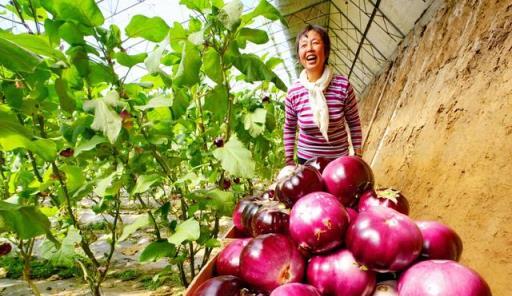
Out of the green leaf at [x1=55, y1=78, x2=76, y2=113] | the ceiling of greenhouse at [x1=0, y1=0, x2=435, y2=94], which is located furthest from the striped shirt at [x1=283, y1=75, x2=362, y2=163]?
the ceiling of greenhouse at [x1=0, y1=0, x2=435, y2=94]

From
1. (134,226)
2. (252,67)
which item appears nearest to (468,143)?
(252,67)

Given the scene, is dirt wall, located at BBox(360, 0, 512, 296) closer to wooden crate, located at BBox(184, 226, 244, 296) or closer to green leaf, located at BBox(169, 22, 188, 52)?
wooden crate, located at BBox(184, 226, 244, 296)

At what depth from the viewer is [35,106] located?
1241 mm

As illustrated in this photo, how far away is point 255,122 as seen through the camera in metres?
2.14

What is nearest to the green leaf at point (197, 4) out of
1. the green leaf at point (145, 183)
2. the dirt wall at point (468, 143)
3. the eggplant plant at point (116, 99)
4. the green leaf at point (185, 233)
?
the eggplant plant at point (116, 99)

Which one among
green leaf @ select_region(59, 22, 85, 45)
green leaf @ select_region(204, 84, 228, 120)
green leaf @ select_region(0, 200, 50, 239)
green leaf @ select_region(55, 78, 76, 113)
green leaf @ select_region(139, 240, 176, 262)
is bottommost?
green leaf @ select_region(139, 240, 176, 262)

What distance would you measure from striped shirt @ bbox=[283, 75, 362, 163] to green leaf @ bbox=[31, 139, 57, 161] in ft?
4.14

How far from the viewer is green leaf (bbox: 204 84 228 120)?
1467 millimetres

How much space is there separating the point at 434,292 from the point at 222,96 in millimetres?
1089

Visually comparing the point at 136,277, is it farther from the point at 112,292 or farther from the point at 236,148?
the point at 236,148

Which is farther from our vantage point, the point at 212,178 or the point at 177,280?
the point at 177,280

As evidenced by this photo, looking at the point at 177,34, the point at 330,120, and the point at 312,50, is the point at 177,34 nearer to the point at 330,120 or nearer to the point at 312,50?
the point at 312,50

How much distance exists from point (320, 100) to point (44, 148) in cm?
129

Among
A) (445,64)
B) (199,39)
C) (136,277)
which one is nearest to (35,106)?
(199,39)
